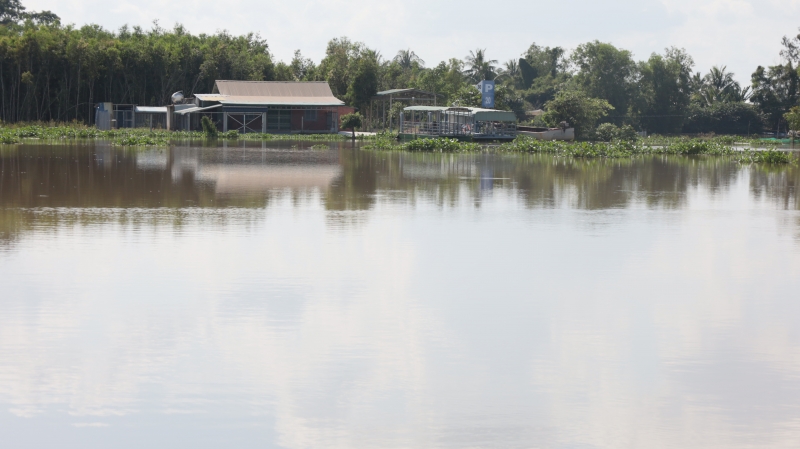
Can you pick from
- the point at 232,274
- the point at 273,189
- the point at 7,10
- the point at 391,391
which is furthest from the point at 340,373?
the point at 7,10

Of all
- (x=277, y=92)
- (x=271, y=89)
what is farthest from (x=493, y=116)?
(x=271, y=89)

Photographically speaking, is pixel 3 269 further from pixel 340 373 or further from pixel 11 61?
pixel 11 61

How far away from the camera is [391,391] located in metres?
6.30

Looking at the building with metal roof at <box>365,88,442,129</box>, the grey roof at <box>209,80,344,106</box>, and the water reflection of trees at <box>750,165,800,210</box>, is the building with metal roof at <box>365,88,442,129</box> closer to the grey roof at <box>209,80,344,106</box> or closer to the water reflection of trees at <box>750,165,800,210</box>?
the grey roof at <box>209,80,344,106</box>

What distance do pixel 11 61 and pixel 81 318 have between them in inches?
2355

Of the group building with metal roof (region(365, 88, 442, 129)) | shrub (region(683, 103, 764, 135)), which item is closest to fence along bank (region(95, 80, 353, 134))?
building with metal roof (region(365, 88, 442, 129))

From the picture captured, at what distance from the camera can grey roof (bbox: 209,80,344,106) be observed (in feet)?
202

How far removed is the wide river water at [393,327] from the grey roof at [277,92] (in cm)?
4569

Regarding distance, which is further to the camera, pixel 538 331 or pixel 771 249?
pixel 771 249

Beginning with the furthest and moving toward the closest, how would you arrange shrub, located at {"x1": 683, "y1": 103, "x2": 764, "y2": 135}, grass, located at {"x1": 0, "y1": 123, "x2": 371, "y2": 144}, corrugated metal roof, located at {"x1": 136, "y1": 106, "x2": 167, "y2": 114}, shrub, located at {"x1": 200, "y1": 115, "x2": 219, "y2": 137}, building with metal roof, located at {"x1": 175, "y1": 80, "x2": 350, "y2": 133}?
shrub, located at {"x1": 683, "y1": 103, "x2": 764, "y2": 135}
corrugated metal roof, located at {"x1": 136, "y1": 106, "x2": 167, "y2": 114}
building with metal roof, located at {"x1": 175, "y1": 80, "x2": 350, "y2": 133}
shrub, located at {"x1": 200, "y1": 115, "x2": 219, "y2": 137}
grass, located at {"x1": 0, "y1": 123, "x2": 371, "y2": 144}

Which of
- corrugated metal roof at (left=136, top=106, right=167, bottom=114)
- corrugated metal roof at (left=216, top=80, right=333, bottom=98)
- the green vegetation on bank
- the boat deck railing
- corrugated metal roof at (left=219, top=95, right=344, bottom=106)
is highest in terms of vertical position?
corrugated metal roof at (left=216, top=80, right=333, bottom=98)

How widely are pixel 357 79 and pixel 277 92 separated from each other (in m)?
6.35

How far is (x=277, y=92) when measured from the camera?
210 ft

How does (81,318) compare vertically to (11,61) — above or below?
below
